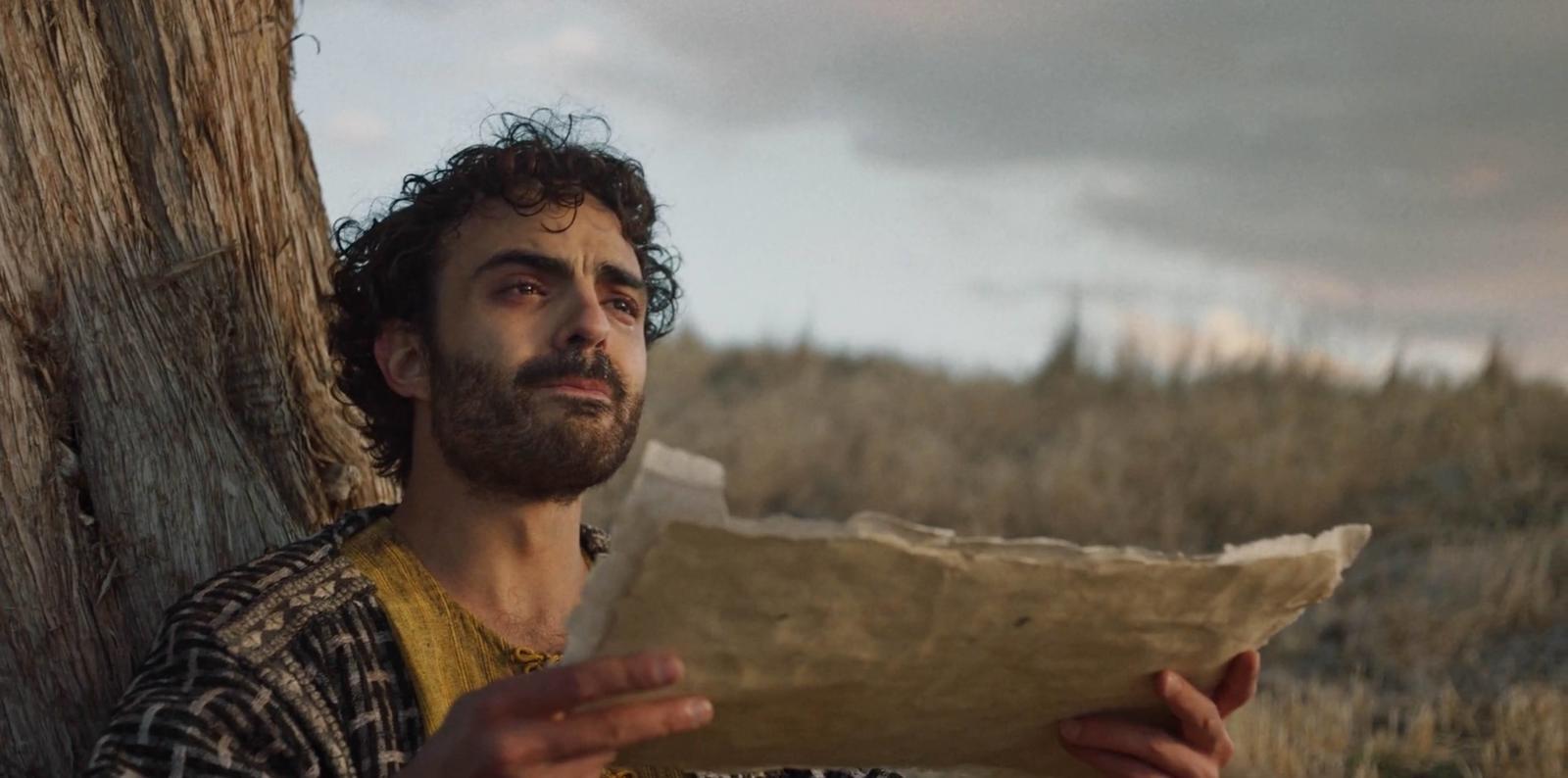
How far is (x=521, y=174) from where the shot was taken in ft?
11.3

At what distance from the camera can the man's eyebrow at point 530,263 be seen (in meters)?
3.18

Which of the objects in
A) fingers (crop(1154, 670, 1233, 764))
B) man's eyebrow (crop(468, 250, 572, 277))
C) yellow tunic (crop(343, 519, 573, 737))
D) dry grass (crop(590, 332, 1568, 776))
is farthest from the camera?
dry grass (crop(590, 332, 1568, 776))

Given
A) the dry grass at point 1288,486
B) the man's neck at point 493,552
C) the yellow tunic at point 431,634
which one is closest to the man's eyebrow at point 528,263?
the man's neck at point 493,552

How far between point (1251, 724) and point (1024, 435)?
876cm

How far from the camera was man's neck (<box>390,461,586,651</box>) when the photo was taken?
3.04 m

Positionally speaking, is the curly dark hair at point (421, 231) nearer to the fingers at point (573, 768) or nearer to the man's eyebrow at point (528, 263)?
the man's eyebrow at point (528, 263)

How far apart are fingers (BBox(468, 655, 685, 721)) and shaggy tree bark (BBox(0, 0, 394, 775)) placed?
1.48 meters

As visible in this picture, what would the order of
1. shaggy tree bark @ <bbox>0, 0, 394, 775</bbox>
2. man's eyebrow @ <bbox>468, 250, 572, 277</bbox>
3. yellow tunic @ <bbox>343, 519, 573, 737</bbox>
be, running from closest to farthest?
yellow tunic @ <bbox>343, 519, 573, 737</bbox>, shaggy tree bark @ <bbox>0, 0, 394, 775</bbox>, man's eyebrow @ <bbox>468, 250, 572, 277</bbox>

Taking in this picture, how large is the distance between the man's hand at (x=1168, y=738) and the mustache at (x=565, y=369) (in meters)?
1.22

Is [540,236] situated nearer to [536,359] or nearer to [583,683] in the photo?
[536,359]

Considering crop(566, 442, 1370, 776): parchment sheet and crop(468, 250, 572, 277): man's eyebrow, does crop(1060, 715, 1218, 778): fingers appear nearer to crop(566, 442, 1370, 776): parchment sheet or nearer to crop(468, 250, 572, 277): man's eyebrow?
crop(566, 442, 1370, 776): parchment sheet

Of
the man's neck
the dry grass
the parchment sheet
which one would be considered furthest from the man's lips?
the dry grass

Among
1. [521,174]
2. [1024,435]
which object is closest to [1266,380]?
[1024,435]

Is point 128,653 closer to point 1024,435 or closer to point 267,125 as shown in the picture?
point 267,125
